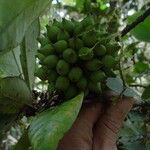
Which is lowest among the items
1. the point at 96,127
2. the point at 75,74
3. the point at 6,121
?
the point at 96,127

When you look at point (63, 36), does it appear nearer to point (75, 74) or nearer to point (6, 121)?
point (75, 74)

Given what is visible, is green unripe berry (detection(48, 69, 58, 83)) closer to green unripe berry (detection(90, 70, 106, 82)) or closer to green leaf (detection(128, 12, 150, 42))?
green unripe berry (detection(90, 70, 106, 82))

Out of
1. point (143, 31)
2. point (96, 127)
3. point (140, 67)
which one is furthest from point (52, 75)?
point (140, 67)

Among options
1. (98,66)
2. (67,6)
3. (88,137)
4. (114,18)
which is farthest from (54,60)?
(67,6)

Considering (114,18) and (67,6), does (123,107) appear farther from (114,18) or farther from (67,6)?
(67,6)

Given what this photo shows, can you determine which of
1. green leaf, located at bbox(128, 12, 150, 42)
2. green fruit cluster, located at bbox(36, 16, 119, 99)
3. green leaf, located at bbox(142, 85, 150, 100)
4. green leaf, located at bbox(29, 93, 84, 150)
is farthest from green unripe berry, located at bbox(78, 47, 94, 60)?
green leaf, located at bbox(128, 12, 150, 42)
